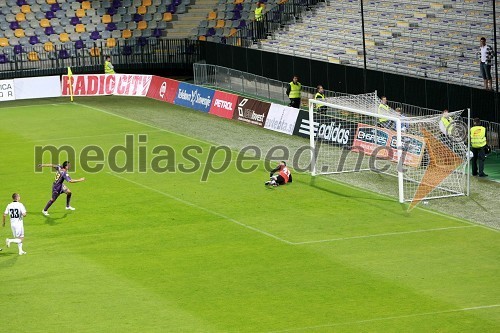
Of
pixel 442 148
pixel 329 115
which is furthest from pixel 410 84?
pixel 442 148

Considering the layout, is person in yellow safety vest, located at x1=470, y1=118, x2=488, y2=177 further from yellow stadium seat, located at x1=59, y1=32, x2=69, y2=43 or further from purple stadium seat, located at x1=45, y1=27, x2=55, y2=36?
purple stadium seat, located at x1=45, y1=27, x2=55, y2=36

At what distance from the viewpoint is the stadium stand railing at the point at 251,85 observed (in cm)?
4963

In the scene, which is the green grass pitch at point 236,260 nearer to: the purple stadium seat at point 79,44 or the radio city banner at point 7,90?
the radio city banner at point 7,90

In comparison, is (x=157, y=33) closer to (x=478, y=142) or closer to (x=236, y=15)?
(x=236, y=15)

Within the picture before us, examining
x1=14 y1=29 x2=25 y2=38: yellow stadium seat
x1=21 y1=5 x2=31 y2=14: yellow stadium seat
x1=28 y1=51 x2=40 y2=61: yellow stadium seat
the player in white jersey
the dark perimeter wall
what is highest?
x1=21 y1=5 x2=31 y2=14: yellow stadium seat

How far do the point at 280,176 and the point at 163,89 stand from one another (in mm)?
20446

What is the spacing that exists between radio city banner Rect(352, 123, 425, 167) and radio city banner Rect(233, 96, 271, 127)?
302 inches

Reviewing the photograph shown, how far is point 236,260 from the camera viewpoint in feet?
91.9

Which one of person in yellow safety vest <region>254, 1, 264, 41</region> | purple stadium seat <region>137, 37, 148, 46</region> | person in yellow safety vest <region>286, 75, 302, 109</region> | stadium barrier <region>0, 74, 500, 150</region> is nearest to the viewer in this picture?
stadium barrier <region>0, 74, 500, 150</region>

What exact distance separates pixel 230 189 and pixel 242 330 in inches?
568

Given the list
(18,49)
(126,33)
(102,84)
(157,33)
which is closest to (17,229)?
(102,84)

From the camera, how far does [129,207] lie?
34281 millimetres

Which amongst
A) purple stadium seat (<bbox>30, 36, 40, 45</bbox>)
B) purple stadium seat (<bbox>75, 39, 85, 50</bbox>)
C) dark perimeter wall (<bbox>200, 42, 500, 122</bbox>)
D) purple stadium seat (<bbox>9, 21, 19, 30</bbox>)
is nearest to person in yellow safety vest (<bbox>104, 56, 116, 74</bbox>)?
purple stadium seat (<bbox>75, 39, 85, 50</bbox>)

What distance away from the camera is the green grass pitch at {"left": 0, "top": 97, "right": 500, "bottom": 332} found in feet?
76.2
